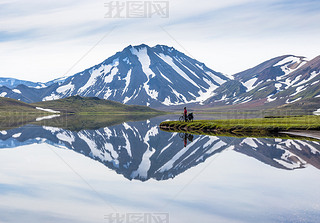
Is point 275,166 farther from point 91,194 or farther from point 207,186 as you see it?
point 91,194

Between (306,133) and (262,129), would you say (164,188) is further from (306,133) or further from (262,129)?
(262,129)

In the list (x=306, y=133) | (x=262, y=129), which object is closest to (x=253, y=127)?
(x=262, y=129)

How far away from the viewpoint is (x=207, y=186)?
22641 mm

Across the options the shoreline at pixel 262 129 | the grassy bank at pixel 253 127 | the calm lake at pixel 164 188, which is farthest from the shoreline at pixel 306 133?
the calm lake at pixel 164 188

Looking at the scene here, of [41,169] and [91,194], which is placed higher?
[41,169]

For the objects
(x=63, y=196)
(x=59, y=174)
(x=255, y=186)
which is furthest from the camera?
(x=59, y=174)

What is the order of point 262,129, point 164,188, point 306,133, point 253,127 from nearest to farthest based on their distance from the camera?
point 164,188 < point 306,133 < point 262,129 < point 253,127

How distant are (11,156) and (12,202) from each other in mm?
19937

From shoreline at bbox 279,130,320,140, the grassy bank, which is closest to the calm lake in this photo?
shoreline at bbox 279,130,320,140

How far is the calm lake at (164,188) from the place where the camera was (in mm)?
17047

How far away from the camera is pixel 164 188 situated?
2275 cm

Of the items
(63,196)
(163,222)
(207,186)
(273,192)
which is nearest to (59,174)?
(63,196)

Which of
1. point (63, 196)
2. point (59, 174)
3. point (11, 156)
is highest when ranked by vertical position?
point (11, 156)

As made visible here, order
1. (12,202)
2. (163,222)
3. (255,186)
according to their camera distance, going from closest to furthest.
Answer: (163,222) < (12,202) < (255,186)
